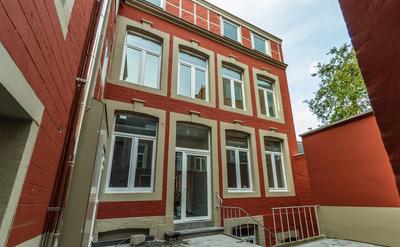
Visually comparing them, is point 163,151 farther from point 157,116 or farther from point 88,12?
point 88,12

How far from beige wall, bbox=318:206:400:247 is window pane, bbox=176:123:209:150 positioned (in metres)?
4.01

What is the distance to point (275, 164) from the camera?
8.91 m

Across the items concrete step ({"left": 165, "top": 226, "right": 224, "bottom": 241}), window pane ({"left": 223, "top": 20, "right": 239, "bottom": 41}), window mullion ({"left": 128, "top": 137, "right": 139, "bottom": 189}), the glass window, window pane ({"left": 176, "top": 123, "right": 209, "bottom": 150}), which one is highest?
window pane ({"left": 223, "top": 20, "right": 239, "bottom": 41})

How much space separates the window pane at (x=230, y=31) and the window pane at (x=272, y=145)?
5.16 m

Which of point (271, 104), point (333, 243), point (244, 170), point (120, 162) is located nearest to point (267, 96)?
point (271, 104)

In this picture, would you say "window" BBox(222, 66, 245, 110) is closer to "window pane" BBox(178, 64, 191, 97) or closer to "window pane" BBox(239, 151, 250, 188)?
"window pane" BBox(178, 64, 191, 97)

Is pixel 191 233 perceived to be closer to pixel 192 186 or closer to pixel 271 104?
pixel 192 186

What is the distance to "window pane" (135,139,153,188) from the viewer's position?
603cm

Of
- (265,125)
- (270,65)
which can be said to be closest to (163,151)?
(265,125)

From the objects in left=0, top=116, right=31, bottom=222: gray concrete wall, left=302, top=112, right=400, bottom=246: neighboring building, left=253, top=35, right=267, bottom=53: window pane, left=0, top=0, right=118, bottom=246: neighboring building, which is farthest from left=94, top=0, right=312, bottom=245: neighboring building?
left=0, top=116, right=31, bottom=222: gray concrete wall

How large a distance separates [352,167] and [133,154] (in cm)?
575

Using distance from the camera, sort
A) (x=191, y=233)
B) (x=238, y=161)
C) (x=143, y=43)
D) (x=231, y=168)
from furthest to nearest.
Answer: (x=238, y=161)
(x=231, y=168)
(x=143, y=43)
(x=191, y=233)

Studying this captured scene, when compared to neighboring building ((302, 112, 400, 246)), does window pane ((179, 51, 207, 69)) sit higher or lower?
higher

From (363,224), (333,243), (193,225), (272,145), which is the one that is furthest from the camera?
(272,145)
